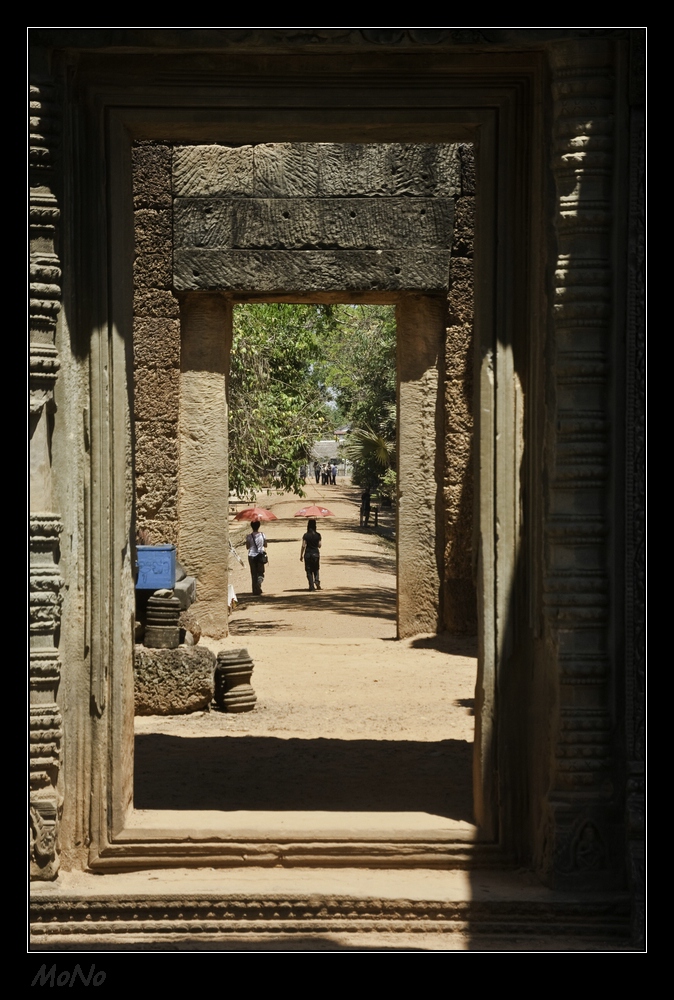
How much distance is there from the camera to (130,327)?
455cm

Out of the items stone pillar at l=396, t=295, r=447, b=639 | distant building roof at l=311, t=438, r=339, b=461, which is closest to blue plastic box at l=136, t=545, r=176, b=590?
stone pillar at l=396, t=295, r=447, b=639

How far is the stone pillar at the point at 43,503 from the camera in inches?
163

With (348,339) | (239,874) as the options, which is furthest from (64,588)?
(348,339)

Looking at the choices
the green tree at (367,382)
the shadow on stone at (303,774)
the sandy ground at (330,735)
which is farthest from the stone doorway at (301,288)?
the green tree at (367,382)

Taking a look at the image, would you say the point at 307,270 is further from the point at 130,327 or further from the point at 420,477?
the point at 130,327

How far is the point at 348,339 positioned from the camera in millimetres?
36906

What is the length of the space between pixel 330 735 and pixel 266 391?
12.0 meters

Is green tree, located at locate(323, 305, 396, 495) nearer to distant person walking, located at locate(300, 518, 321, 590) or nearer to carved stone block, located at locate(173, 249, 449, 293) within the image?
distant person walking, located at locate(300, 518, 321, 590)

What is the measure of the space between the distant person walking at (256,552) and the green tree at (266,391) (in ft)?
2.17

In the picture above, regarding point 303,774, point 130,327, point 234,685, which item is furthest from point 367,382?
point 130,327

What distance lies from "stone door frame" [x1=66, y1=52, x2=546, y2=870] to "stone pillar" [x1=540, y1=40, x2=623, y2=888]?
0.86 feet

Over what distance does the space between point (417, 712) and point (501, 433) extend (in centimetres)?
402

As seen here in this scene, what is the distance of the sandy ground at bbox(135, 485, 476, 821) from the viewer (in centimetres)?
559

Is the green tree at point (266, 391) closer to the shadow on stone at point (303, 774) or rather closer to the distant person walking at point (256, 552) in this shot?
the distant person walking at point (256, 552)
